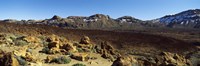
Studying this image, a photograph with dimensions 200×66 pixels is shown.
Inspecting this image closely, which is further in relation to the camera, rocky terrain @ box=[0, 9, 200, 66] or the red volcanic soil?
the red volcanic soil

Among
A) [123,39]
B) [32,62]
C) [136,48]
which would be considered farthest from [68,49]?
[123,39]

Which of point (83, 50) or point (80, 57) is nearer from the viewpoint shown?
point (80, 57)

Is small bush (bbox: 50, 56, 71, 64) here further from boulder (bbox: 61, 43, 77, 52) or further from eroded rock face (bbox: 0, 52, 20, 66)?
eroded rock face (bbox: 0, 52, 20, 66)

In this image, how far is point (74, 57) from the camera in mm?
23406

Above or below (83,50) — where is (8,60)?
above

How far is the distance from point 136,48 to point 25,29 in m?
12.7

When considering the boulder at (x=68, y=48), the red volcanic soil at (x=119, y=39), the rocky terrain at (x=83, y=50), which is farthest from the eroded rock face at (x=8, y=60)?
the red volcanic soil at (x=119, y=39)

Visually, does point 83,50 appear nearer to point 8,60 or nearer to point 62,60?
point 62,60

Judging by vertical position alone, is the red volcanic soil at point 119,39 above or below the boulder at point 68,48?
below

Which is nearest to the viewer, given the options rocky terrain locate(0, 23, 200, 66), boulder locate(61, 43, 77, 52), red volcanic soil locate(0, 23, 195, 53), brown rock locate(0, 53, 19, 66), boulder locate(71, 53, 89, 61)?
brown rock locate(0, 53, 19, 66)

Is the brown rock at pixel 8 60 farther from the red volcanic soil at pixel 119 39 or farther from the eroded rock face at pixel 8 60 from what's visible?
the red volcanic soil at pixel 119 39

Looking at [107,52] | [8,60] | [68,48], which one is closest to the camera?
[8,60]

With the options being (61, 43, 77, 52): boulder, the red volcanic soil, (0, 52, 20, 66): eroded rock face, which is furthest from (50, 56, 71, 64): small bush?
the red volcanic soil

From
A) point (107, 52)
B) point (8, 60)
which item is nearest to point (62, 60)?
point (8, 60)
